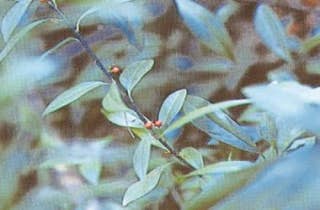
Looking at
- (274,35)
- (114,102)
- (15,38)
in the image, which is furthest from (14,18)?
(274,35)

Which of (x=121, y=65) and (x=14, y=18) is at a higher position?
(x=14, y=18)

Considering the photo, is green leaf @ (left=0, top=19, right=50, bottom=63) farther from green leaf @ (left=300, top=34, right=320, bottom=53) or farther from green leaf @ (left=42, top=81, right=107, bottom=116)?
green leaf @ (left=300, top=34, right=320, bottom=53)

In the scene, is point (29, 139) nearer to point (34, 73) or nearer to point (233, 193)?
point (34, 73)

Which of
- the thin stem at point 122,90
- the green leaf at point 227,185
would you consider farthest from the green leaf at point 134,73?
the green leaf at point 227,185

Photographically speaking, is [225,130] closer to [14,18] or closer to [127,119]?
[127,119]

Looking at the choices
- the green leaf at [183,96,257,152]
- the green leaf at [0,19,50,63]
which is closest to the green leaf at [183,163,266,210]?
the green leaf at [183,96,257,152]

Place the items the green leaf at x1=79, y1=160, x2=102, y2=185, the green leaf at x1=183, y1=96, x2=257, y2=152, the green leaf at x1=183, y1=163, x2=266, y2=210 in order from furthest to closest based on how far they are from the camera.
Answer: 1. the green leaf at x1=79, y1=160, x2=102, y2=185
2. the green leaf at x1=183, y1=96, x2=257, y2=152
3. the green leaf at x1=183, y1=163, x2=266, y2=210
